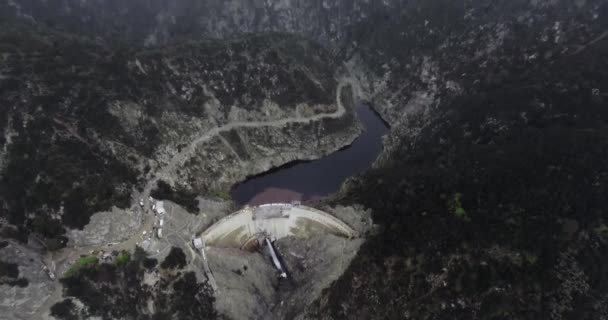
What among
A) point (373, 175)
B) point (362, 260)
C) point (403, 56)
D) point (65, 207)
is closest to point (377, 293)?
point (362, 260)

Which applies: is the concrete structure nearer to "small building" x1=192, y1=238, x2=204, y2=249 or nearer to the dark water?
"small building" x1=192, y1=238, x2=204, y2=249

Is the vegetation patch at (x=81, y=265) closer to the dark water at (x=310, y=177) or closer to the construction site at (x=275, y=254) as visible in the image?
the construction site at (x=275, y=254)

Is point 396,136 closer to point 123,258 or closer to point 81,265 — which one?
point 123,258

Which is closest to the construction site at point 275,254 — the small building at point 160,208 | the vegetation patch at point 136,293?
the vegetation patch at point 136,293

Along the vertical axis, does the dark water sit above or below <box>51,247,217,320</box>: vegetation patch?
below

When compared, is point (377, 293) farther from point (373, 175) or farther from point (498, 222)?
point (373, 175)

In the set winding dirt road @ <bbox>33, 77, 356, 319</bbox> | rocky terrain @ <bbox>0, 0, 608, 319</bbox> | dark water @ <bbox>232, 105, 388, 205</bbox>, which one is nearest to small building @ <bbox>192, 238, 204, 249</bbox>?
rocky terrain @ <bbox>0, 0, 608, 319</bbox>
